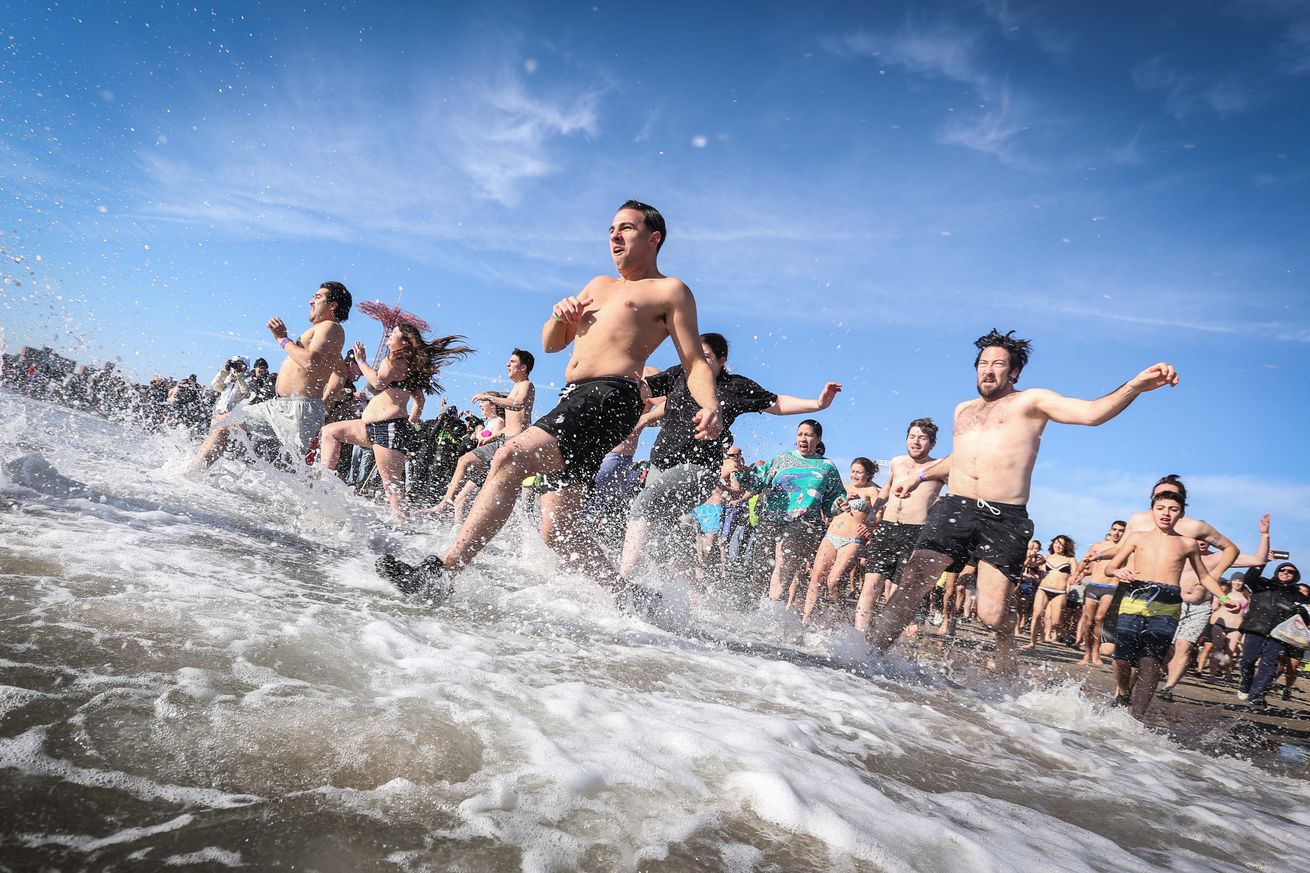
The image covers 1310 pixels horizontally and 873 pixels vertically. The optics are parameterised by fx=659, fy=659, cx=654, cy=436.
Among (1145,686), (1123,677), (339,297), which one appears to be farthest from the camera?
(339,297)

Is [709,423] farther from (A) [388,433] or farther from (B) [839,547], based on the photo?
(B) [839,547]

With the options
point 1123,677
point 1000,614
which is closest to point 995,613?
point 1000,614

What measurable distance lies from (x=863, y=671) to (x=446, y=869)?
10.3 feet

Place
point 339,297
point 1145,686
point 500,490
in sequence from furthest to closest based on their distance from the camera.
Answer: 1. point 339,297
2. point 1145,686
3. point 500,490

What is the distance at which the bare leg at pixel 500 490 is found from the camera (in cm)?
296

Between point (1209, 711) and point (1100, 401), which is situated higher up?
point (1100, 401)

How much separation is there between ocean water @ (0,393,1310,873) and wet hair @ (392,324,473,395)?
10.1ft

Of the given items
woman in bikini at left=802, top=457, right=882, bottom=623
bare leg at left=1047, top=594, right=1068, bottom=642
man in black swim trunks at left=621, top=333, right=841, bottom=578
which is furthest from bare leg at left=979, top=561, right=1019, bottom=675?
bare leg at left=1047, top=594, right=1068, bottom=642


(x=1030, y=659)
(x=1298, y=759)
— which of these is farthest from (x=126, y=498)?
(x=1030, y=659)

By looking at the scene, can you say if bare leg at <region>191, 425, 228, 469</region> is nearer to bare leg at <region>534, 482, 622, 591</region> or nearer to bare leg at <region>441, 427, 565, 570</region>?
bare leg at <region>534, 482, 622, 591</region>

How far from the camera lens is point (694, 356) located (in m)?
3.34

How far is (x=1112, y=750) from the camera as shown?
9.59 feet

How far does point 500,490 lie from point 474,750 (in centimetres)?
167

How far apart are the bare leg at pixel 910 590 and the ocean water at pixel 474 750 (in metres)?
0.71
